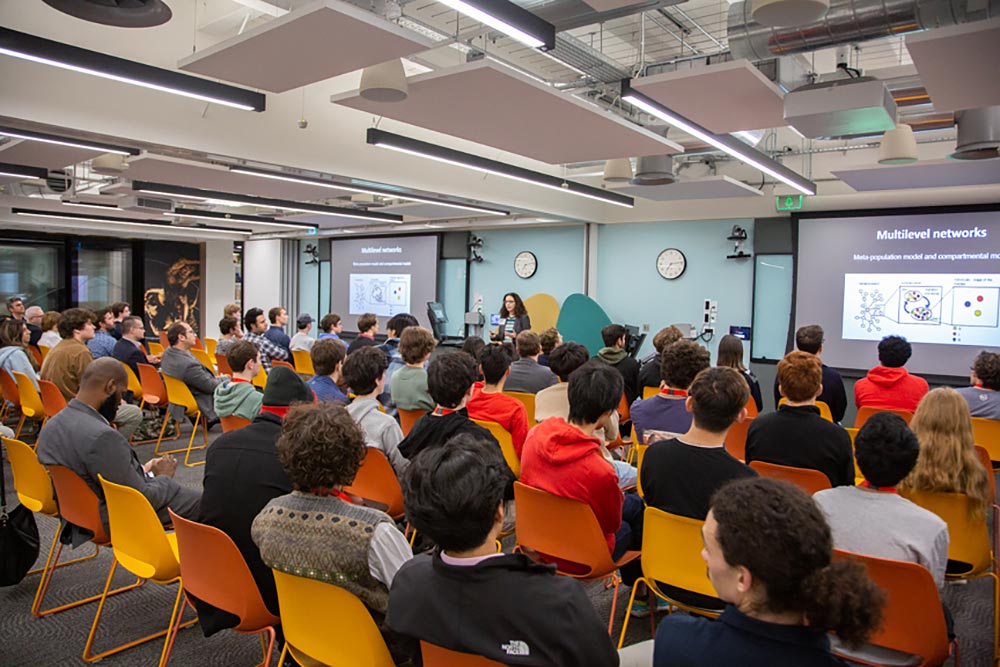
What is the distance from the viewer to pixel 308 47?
345cm

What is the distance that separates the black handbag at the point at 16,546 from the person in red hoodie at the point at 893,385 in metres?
5.11

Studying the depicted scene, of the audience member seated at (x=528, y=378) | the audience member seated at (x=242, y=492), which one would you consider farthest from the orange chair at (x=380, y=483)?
the audience member seated at (x=528, y=378)

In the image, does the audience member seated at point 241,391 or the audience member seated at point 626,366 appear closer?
the audience member seated at point 241,391

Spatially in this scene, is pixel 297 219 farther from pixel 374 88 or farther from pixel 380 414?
pixel 380 414

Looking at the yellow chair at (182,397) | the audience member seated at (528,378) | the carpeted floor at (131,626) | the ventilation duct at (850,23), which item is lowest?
the carpeted floor at (131,626)

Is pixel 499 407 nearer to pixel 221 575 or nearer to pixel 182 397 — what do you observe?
pixel 221 575

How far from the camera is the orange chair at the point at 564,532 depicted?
8.16ft

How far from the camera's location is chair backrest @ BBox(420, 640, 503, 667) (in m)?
1.40

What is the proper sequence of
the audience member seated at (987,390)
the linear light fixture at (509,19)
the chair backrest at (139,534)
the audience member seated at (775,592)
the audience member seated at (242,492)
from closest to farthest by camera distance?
the audience member seated at (775,592), the audience member seated at (242,492), the chair backrest at (139,534), the linear light fixture at (509,19), the audience member seated at (987,390)

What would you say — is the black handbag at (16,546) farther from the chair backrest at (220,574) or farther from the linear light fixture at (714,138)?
the linear light fixture at (714,138)

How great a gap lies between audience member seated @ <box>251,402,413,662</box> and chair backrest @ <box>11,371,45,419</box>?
4.76 m

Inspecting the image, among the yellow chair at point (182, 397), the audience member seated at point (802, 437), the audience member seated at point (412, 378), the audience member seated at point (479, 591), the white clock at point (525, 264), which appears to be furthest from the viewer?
the white clock at point (525, 264)

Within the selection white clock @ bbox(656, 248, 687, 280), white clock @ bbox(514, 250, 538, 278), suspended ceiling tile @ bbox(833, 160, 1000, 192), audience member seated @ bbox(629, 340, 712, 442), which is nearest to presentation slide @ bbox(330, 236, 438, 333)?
white clock @ bbox(514, 250, 538, 278)

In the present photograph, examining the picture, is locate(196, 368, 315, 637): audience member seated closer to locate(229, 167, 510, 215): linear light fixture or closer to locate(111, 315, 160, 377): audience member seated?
locate(111, 315, 160, 377): audience member seated
